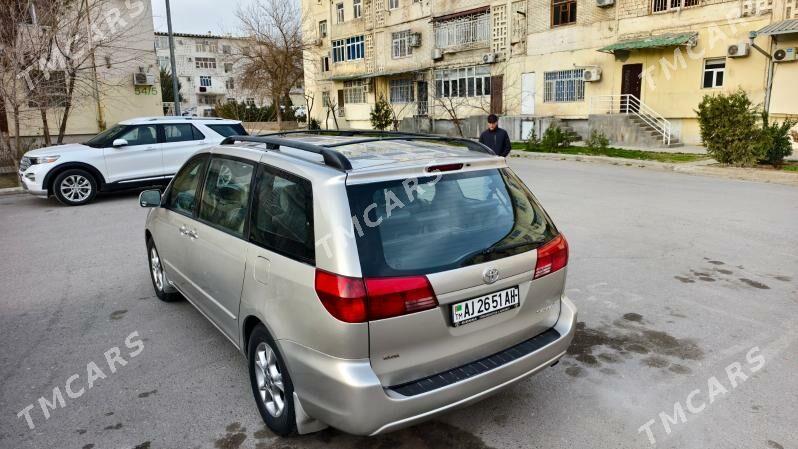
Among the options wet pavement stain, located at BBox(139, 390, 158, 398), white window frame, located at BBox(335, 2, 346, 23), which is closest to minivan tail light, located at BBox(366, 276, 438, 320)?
wet pavement stain, located at BBox(139, 390, 158, 398)

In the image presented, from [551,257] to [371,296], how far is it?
123 centimetres

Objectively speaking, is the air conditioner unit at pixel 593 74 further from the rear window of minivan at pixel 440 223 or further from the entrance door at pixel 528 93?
the rear window of minivan at pixel 440 223

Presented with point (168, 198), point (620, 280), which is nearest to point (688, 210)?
point (620, 280)

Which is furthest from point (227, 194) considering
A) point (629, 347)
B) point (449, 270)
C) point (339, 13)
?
point (339, 13)

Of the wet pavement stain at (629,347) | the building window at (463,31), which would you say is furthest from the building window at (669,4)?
the wet pavement stain at (629,347)

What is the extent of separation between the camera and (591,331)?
15.0 ft

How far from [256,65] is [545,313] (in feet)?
150

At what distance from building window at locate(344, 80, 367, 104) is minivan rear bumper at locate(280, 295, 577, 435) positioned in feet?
128

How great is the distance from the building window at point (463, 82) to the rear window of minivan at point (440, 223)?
28892 mm

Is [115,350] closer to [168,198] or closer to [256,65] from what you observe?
[168,198]

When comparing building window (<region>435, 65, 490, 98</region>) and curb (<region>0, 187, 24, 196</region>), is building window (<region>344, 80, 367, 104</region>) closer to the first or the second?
building window (<region>435, 65, 490, 98</region>)

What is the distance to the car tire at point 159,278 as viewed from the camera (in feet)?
17.4

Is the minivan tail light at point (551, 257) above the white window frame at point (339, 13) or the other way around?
the other way around

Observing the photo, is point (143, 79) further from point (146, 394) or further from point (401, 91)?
point (146, 394)
